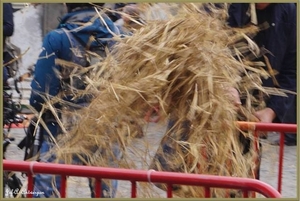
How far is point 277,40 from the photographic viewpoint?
5023mm

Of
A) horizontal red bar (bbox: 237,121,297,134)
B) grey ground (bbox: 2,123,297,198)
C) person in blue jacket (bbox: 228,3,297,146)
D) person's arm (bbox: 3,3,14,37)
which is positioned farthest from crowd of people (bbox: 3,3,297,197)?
person's arm (bbox: 3,3,14,37)

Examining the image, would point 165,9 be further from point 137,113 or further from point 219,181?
point 219,181

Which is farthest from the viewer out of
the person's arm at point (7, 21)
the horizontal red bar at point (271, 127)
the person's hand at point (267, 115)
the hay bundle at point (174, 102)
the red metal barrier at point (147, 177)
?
the person's arm at point (7, 21)

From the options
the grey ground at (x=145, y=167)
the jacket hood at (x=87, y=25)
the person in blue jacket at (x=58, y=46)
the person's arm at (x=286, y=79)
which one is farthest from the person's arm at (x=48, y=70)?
the person's arm at (x=286, y=79)

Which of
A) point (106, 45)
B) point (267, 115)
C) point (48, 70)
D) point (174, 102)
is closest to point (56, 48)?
point (48, 70)

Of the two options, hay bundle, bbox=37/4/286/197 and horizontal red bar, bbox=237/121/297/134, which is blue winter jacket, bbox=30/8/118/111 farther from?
horizontal red bar, bbox=237/121/297/134

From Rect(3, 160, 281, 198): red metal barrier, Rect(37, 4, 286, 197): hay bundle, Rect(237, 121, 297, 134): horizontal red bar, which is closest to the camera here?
Rect(3, 160, 281, 198): red metal barrier

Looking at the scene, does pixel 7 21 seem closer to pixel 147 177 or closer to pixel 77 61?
pixel 77 61

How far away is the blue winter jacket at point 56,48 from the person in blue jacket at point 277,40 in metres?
0.92

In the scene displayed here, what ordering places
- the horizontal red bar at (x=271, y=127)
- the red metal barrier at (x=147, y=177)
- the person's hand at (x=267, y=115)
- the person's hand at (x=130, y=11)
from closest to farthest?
the red metal barrier at (x=147, y=177) < the person's hand at (x=130, y=11) < the horizontal red bar at (x=271, y=127) < the person's hand at (x=267, y=115)

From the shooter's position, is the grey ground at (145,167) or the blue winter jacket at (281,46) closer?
the grey ground at (145,167)

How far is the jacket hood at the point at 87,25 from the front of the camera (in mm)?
4375

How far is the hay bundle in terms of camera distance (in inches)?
135

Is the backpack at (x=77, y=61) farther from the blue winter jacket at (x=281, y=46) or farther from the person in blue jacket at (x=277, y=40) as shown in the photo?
the blue winter jacket at (x=281, y=46)
